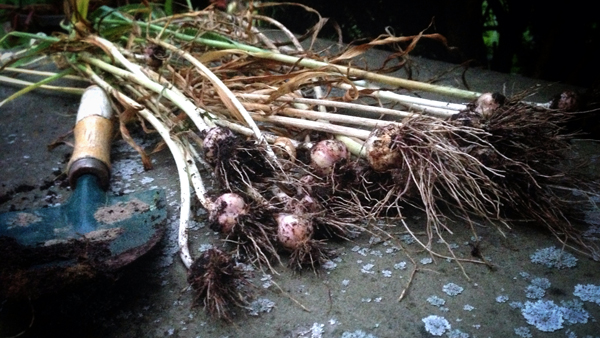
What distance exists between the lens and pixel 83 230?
4.31 feet

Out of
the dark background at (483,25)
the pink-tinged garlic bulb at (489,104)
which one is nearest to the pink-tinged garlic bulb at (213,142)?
the pink-tinged garlic bulb at (489,104)

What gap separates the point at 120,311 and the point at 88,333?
0.08 m

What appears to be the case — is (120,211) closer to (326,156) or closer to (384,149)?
(326,156)

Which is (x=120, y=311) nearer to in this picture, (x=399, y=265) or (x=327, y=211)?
(x=327, y=211)

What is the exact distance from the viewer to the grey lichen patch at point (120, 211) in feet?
4.41

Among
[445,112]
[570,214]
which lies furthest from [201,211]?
[570,214]

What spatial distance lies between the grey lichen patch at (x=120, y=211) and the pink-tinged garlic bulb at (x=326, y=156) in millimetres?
452

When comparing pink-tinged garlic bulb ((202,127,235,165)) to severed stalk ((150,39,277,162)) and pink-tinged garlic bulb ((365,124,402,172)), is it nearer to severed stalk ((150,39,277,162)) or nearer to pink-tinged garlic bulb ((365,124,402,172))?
severed stalk ((150,39,277,162))

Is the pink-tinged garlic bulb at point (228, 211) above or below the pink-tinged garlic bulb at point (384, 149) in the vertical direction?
below

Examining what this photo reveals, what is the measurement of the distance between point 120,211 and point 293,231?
1.61 ft

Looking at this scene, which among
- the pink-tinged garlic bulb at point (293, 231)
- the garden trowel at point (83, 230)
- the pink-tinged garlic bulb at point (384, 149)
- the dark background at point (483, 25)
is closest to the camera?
the garden trowel at point (83, 230)

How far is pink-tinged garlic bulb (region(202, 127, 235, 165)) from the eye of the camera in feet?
4.39

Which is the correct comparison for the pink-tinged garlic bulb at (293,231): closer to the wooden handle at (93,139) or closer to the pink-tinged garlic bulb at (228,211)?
the pink-tinged garlic bulb at (228,211)

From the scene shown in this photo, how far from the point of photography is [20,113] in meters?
2.07
